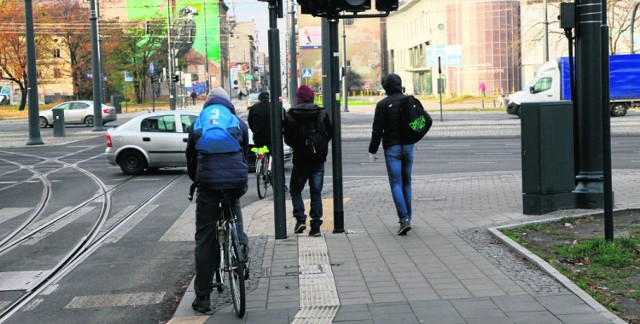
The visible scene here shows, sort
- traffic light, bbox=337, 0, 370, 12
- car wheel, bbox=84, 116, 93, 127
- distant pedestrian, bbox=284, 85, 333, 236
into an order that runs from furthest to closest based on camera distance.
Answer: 1. car wheel, bbox=84, 116, 93, 127
2. distant pedestrian, bbox=284, 85, 333, 236
3. traffic light, bbox=337, 0, 370, 12

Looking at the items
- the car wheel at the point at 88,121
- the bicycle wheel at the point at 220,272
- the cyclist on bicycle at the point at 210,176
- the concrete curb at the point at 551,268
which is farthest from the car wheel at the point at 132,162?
the car wheel at the point at 88,121

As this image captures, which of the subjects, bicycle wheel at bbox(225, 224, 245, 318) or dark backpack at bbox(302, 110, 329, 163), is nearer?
bicycle wheel at bbox(225, 224, 245, 318)

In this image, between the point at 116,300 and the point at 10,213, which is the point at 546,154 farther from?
the point at 10,213

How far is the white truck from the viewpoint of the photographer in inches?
1756

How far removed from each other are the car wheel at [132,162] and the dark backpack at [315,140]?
35.2ft

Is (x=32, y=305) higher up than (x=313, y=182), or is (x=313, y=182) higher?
(x=313, y=182)

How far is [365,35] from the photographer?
5177 inches

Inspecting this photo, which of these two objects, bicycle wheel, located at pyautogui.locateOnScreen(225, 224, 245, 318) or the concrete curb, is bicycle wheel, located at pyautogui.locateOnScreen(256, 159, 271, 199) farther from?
bicycle wheel, located at pyautogui.locateOnScreen(225, 224, 245, 318)

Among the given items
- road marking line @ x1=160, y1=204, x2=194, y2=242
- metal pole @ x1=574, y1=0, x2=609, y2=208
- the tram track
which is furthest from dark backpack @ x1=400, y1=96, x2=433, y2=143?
the tram track

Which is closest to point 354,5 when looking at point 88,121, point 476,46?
point 88,121

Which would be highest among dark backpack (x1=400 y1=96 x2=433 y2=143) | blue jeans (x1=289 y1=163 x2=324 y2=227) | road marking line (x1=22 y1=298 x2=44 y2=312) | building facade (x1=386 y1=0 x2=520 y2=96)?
building facade (x1=386 y1=0 x2=520 y2=96)

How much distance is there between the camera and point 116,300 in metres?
7.38

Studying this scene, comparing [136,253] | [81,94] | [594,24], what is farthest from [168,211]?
[81,94]

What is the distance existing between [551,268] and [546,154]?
373 cm
